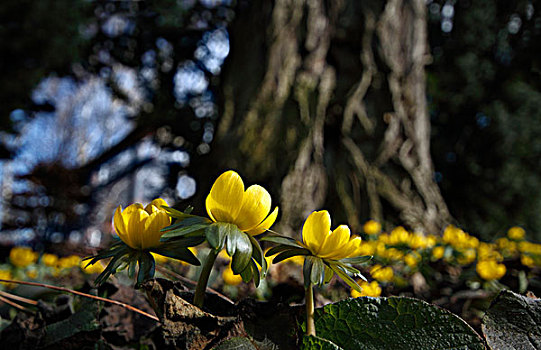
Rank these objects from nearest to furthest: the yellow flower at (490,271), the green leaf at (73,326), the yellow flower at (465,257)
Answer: the green leaf at (73,326), the yellow flower at (490,271), the yellow flower at (465,257)

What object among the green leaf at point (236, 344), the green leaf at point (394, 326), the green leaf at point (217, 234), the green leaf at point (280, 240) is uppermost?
the green leaf at point (217, 234)

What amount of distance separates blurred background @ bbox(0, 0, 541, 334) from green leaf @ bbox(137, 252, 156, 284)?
30 centimetres

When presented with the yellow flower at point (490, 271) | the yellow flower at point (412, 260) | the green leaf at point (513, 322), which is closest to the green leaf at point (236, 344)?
the green leaf at point (513, 322)

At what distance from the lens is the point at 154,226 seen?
352 mm

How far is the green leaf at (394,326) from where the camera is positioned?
317mm

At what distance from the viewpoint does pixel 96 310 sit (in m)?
0.51

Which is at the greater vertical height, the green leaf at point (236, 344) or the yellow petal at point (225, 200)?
the yellow petal at point (225, 200)

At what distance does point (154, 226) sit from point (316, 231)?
0.46 feet

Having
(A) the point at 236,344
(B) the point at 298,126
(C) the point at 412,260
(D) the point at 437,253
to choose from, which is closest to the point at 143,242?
(A) the point at 236,344

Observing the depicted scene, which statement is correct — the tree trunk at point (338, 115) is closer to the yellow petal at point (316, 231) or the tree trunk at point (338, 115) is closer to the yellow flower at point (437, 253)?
the yellow flower at point (437, 253)

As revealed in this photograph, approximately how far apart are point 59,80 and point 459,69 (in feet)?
→ 20.1

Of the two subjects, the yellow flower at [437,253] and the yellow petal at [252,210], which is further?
the yellow flower at [437,253]

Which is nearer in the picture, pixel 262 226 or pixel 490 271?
pixel 262 226

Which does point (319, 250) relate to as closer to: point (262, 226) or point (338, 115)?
A: point (262, 226)
